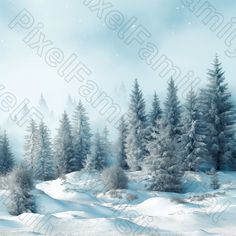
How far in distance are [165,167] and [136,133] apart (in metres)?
Result: 12.8

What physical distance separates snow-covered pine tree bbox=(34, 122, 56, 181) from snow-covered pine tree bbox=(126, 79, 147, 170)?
10.1 meters

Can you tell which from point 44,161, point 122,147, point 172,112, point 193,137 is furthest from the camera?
point 122,147

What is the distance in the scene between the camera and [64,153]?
160 feet

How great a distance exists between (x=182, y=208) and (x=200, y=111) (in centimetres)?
2090

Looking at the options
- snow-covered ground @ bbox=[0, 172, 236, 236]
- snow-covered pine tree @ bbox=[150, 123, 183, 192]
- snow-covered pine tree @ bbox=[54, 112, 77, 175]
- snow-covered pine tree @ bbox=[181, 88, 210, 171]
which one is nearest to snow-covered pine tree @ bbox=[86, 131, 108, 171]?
snow-covered pine tree @ bbox=[54, 112, 77, 175]

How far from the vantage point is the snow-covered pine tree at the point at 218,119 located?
Answer: 4009cm

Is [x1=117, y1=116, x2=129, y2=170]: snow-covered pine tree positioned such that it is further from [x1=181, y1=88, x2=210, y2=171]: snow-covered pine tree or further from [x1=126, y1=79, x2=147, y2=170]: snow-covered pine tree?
[x1=181, y1=88, x2=210, y2=171]: snow-covered pine tree

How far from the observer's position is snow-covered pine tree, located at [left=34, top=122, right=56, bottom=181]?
4744cm

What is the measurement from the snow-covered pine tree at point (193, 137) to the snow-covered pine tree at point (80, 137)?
45.9ft

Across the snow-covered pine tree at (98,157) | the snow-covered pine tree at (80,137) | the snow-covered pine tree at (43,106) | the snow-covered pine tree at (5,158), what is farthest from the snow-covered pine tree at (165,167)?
the snow-covered pine tree at (43,106)

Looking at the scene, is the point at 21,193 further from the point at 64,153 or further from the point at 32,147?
the point at 32,147

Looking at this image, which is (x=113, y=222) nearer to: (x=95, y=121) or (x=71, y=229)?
(x=71, y=229)

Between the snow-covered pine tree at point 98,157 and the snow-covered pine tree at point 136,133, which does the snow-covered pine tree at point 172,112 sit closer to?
the snow-covered pine tree at point 136,133

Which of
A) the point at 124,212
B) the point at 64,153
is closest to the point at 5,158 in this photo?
the point at 64,153
